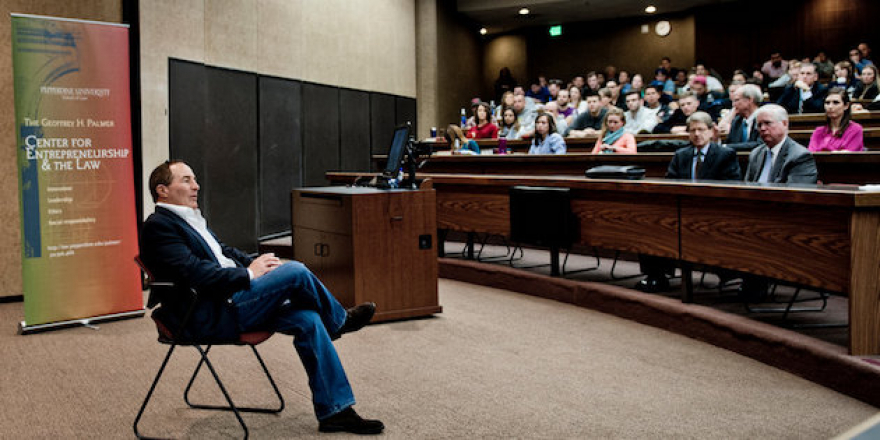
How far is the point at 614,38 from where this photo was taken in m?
15.9

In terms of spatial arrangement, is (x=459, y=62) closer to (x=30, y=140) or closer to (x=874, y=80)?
(x=874, y=80)

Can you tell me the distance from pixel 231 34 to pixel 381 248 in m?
4.09

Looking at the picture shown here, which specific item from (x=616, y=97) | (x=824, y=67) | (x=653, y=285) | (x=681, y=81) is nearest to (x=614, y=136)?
(x=653, y=285)

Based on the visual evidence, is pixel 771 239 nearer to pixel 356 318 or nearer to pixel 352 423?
pixel 356 318

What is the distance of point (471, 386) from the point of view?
3.16 meters

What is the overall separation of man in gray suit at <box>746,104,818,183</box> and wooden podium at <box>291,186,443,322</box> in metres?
1.97

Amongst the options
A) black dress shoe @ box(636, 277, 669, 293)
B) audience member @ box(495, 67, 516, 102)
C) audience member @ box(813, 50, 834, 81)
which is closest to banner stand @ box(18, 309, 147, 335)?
black dress shoe @ box(636, 277, 669, 293)

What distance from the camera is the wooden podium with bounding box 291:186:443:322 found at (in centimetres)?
431

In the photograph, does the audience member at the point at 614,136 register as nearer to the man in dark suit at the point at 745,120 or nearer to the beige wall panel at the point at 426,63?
the man in dark suit at the point at 745,120

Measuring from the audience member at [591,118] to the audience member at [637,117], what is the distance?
316 millimetres

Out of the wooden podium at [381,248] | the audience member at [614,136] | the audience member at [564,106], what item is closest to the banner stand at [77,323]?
the wooden podium at [381,248]

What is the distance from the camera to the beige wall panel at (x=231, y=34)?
7.16 meters

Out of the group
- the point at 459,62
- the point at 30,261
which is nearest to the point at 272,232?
the point at 30,261

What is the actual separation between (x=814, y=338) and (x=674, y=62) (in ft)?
42.6
